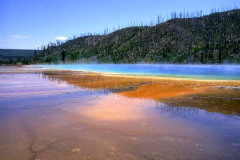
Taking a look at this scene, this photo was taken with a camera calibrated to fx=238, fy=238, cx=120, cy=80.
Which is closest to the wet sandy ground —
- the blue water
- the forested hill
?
the blue water

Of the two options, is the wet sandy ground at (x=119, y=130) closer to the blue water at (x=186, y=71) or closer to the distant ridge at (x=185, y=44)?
the blue water at (x=186, y=71)

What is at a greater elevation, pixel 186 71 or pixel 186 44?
pixel 186 44

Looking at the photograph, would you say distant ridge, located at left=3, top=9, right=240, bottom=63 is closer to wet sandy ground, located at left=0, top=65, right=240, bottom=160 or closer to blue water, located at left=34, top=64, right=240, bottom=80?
blue water, located at left=34, top=64, right=240, bottom=80

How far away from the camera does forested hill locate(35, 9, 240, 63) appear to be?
63562mm

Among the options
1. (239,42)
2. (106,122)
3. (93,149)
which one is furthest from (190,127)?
(239,42)

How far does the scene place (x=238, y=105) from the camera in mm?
7027

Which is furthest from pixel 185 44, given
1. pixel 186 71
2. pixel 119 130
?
pixel 119 130

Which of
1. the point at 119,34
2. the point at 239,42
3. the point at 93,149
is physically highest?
the point at 119,34

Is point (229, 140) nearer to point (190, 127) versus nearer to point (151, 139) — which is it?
point (190, 127)

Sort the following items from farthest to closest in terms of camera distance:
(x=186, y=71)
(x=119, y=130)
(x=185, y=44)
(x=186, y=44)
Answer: (x=185, y=44) → (x=186, y=44) → (x=186, y=71) → (x=119, y=130)

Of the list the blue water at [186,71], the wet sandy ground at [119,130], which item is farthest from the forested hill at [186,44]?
the wet sandy ground at [119,130]

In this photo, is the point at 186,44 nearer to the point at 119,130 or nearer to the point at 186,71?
the point at 186,71

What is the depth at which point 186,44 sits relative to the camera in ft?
252

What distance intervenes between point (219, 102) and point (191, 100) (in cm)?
86
